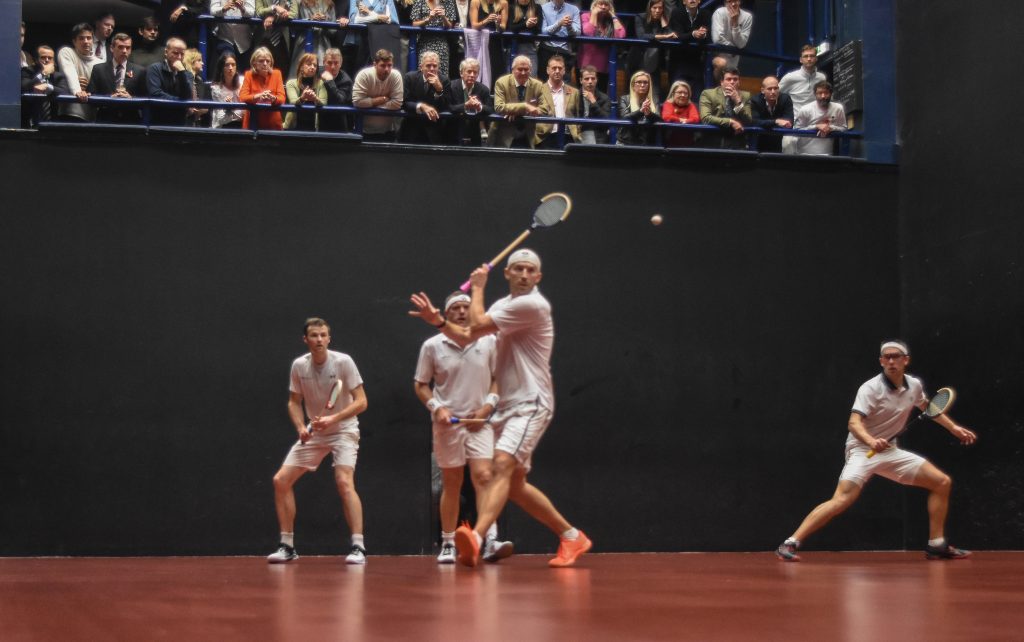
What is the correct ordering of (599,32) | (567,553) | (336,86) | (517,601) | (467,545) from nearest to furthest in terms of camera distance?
(517,601) < (467,545) < (567,553) < (336,86) < (599,32)

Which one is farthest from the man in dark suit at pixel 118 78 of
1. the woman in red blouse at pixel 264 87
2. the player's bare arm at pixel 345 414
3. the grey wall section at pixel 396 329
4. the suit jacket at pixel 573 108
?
the suit jacket at pixel 573 108

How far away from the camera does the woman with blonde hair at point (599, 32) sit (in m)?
12.9

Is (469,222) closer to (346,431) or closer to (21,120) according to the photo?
(346,431)

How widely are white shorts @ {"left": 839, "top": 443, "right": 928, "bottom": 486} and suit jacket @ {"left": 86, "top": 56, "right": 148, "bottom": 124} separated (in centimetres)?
661

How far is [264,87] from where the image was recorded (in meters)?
11.4

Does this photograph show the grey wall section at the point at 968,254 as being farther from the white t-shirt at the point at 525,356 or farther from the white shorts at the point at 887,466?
the white t-shirt at the point at 525,356

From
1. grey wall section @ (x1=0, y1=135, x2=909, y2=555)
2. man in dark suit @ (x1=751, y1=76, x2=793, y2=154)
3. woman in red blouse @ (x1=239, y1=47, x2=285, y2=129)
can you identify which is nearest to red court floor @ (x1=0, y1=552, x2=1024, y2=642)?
grey wall section @ (x1=0, y1=135, x2=909, y2=555)

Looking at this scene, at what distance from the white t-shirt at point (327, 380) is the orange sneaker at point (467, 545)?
1857mm

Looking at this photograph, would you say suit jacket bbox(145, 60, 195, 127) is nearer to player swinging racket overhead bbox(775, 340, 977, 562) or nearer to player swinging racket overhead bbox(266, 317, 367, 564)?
player swinging racket overhead bbox(266, 317, 367, 564)

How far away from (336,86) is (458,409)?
386cm

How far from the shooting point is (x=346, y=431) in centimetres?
952

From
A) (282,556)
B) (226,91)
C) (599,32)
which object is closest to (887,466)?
(282,556)

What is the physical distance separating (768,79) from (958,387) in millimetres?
3442

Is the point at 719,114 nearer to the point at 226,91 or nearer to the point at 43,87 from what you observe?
the point at 226,91
